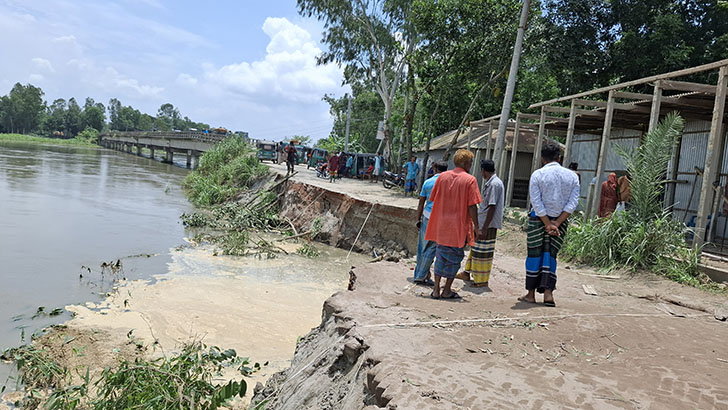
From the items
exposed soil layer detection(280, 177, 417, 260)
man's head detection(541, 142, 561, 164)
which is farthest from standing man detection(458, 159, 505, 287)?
exposed soil layer detection(280, 177, 417, 260)

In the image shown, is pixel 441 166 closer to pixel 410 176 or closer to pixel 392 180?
pixel 410 176

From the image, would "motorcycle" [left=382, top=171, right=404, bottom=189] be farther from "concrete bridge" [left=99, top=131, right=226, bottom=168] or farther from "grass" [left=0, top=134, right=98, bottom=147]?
"grass" [left=0, top=134, right=98, bottom=147]

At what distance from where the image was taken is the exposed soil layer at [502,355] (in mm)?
3008

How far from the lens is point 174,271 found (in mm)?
10914

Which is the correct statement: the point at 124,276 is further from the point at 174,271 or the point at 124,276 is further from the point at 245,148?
the point at 245,148

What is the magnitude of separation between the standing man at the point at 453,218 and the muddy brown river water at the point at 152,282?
7.67 feet

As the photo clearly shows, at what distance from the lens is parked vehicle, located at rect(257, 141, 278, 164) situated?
121 feet

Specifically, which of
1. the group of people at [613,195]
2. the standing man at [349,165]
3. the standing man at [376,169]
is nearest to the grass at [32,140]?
the standing man at [349,165]

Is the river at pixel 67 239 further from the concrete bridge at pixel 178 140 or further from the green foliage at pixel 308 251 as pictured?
the concrete bridge at pixel 178 140

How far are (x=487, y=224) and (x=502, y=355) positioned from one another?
8.37 ft

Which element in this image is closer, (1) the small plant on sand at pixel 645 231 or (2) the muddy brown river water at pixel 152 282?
(2) the muddy brown river water at pixel 152 282

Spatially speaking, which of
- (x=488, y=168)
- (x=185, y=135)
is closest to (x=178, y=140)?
(x=185, y=135)

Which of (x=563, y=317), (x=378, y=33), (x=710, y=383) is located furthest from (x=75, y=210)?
(x=710, y=383)

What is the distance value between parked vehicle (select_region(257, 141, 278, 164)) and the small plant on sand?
3022 centimetres
